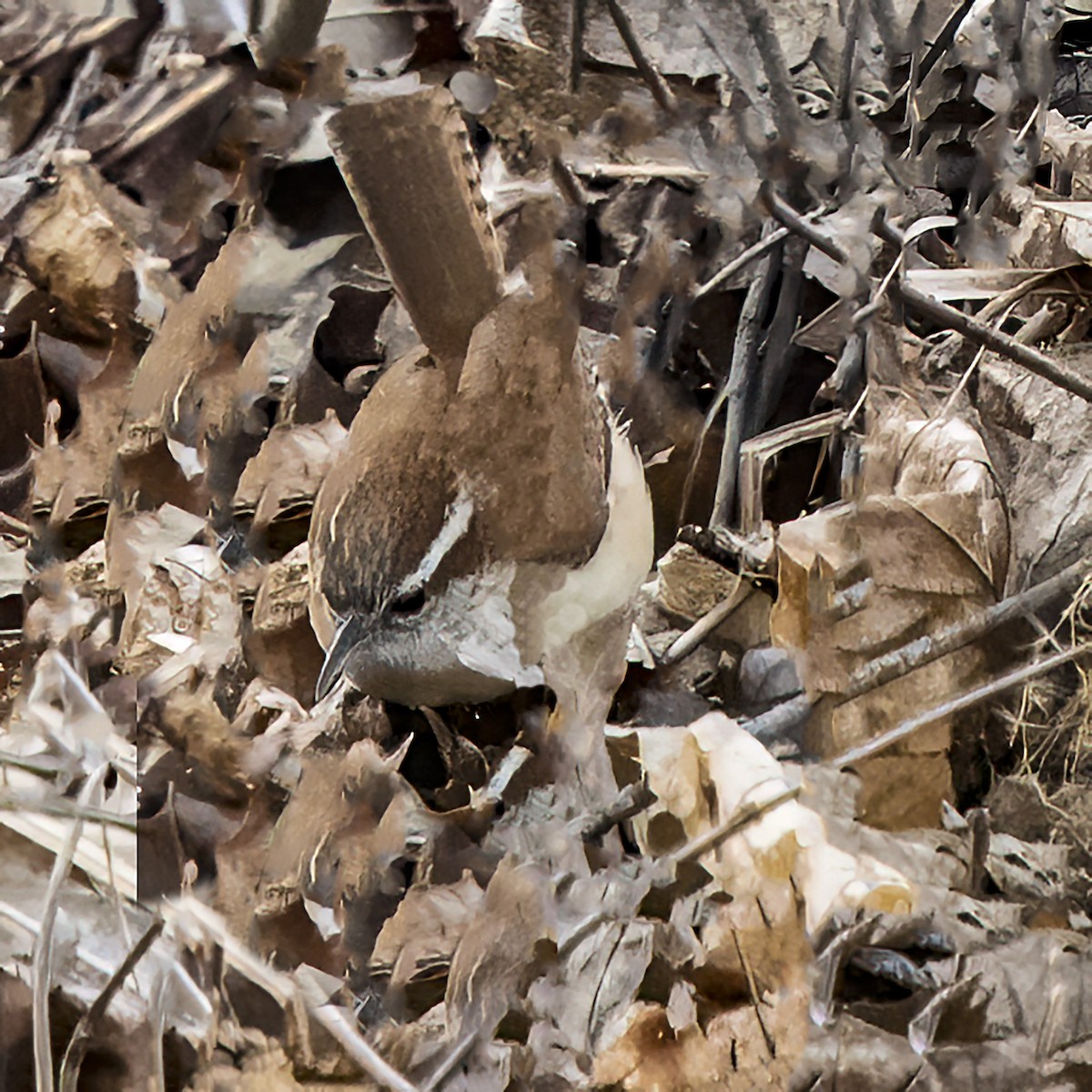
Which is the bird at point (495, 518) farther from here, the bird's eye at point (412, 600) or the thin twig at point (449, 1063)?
the thin twig at point (449, 1063)

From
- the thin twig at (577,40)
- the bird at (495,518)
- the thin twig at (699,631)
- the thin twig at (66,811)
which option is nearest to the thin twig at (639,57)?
the thin twig at (577,40)

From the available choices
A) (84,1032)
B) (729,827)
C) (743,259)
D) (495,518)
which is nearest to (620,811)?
(729,827)

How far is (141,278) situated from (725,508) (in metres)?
0.34

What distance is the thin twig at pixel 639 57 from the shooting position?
548 mm

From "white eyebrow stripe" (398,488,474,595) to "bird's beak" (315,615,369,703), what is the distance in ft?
0.11

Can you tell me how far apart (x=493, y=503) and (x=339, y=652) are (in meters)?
0.11

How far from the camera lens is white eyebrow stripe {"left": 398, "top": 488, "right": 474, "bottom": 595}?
1.87ft

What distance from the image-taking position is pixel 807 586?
22.6 inches

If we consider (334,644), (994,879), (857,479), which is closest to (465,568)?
(334,644)

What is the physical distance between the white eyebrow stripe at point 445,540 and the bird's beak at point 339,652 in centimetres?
3

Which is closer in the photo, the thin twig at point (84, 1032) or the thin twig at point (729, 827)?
the thin twig at point (729, 827)

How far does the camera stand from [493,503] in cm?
57

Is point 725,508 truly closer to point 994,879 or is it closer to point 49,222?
point 994,879

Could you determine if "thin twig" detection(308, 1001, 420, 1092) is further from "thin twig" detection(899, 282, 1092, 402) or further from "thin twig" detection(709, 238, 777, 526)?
"thin twig" detection(899, 282, 1092, 402)
